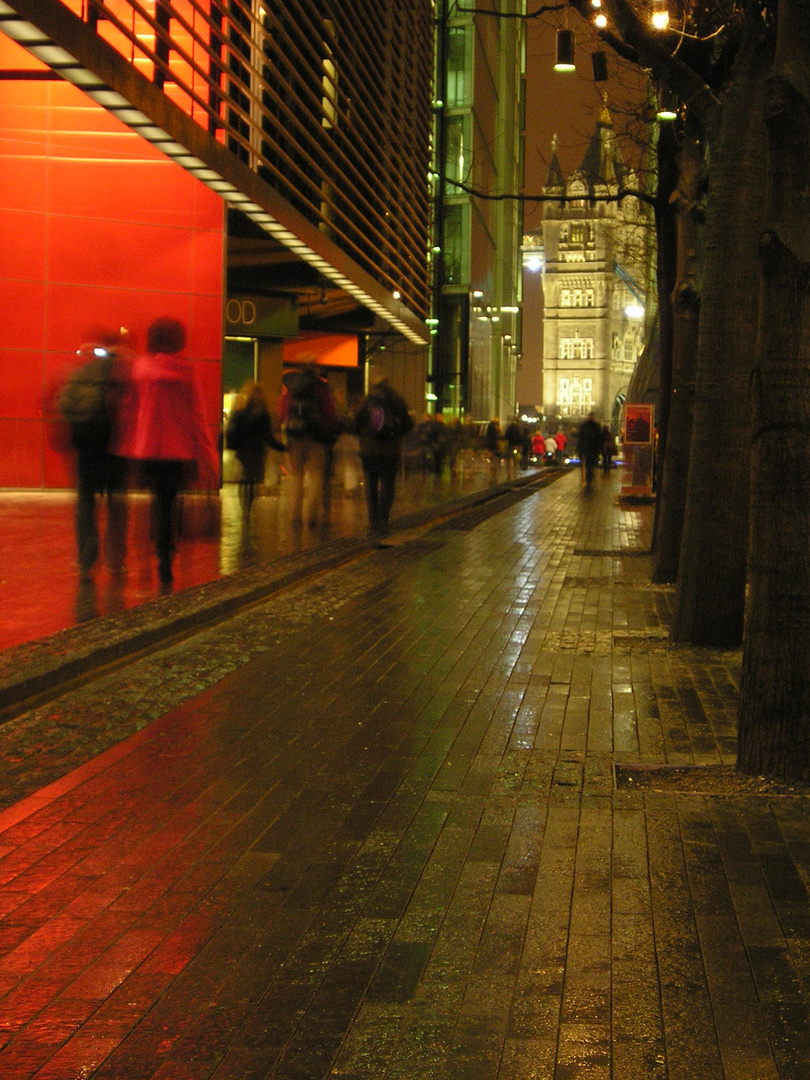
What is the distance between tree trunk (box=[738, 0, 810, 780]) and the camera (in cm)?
508

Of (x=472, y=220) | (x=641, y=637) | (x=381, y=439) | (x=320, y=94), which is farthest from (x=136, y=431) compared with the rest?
(x=472, y=220)

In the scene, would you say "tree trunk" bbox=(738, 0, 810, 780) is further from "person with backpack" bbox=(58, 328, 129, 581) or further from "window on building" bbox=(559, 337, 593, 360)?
"window on building" bbox=(559, 337, 593, 360)

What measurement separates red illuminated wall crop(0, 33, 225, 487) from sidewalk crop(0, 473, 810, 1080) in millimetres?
14422

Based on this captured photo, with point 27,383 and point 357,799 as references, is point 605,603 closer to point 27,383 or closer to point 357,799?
point 357,799

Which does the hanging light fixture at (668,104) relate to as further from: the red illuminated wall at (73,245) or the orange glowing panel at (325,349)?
the orange glowing panel at (325,349)

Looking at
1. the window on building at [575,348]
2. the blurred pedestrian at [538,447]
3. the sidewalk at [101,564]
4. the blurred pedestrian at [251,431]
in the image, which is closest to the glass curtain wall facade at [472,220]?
the blurred pedestrian at [538,447]

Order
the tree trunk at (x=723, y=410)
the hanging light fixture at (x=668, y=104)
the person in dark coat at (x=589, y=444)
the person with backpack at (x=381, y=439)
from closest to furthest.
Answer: the tree trunk at (x=723, y=410) → the hanging light fixture at (x=668, y=104) → the person with backpack at (x=381, y=439) → the person in dark coat at (x=589, y=444)

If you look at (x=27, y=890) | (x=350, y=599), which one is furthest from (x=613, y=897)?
(x=350, y=599)

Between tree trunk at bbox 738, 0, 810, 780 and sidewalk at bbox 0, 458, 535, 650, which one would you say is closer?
tree trunk at bbox 738, 0, 810, 780

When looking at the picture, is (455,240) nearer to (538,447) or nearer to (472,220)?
(472,220)

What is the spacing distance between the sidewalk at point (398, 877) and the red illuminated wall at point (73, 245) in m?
14.4

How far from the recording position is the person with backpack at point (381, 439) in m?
15.5

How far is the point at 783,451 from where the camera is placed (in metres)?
5.25

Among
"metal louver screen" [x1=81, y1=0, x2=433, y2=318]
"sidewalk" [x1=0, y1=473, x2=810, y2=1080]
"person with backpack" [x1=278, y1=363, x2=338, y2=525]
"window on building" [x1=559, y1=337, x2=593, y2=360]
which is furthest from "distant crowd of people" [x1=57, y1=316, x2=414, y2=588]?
"window on building" [x1=559, y1=337, x2=593, y2=360]
